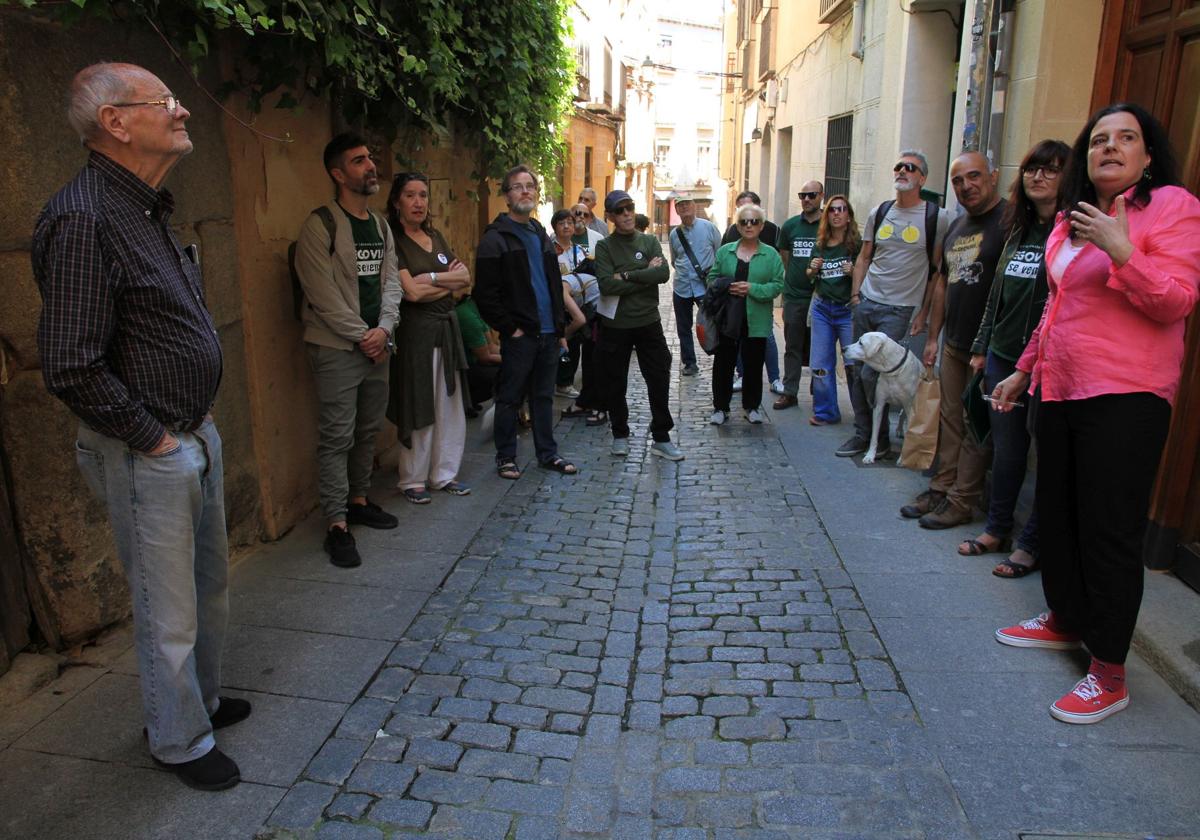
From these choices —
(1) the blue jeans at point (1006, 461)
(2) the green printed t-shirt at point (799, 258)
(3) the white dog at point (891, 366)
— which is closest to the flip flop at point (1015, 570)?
(1) the blue jeans at point (1006, 461)

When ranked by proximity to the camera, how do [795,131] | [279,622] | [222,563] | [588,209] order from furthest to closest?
[795,131], [588,209], [279,622], [222,563]

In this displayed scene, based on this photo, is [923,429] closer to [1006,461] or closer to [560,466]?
[1006,461]

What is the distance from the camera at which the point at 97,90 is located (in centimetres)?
248

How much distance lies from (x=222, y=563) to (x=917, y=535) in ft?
11.9

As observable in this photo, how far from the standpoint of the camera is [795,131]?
50.3ft

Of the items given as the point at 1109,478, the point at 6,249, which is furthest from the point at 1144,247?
A: the point at 6,249

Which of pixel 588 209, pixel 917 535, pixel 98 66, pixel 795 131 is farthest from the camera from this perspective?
pixel 795 131

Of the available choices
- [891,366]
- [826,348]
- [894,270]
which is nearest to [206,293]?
[891,366]

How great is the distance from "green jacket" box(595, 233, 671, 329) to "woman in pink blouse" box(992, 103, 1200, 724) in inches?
135

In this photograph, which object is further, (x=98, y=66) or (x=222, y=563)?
(x=222, y=563)

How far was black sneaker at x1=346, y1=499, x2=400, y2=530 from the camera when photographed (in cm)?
504

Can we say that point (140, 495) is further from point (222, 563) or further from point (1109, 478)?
point (1109, 478)

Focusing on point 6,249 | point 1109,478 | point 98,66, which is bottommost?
point 1109,478

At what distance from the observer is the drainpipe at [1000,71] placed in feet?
19.2
